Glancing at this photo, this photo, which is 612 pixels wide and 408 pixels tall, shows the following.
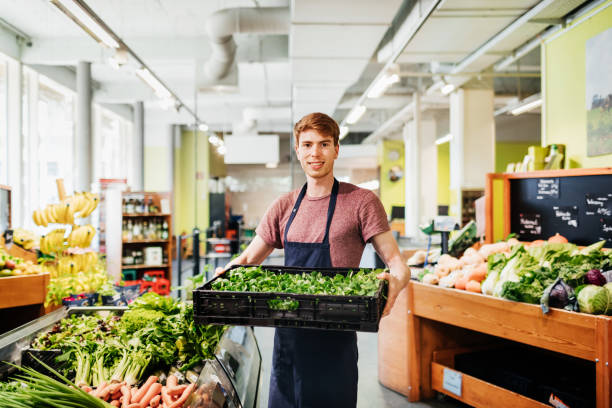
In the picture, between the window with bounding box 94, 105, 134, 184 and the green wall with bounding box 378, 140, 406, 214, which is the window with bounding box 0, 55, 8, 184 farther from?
the green wall with bounding box 378, 140, 406, 214

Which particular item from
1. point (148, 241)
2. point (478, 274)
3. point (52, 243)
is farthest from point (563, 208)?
point (148, 241)

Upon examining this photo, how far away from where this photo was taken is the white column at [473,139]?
301 inches

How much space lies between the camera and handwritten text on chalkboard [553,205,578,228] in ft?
11.8

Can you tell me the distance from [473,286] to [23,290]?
301 centimetres

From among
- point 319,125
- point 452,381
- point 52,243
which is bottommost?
point 452,381

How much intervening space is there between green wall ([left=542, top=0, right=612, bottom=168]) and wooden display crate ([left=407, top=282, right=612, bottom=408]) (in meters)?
2.29

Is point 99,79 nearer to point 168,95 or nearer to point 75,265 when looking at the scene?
point 168,95

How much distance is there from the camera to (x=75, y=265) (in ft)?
14.8

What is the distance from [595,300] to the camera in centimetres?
229

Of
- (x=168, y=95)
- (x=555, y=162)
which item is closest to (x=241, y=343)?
(x=555, y=162)

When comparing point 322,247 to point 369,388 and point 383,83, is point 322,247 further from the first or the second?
point 383,83

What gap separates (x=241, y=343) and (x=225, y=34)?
4139mm

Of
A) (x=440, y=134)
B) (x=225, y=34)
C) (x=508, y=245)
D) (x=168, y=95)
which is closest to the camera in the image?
(x=508, y=245)

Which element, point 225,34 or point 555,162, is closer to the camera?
point 555,162
